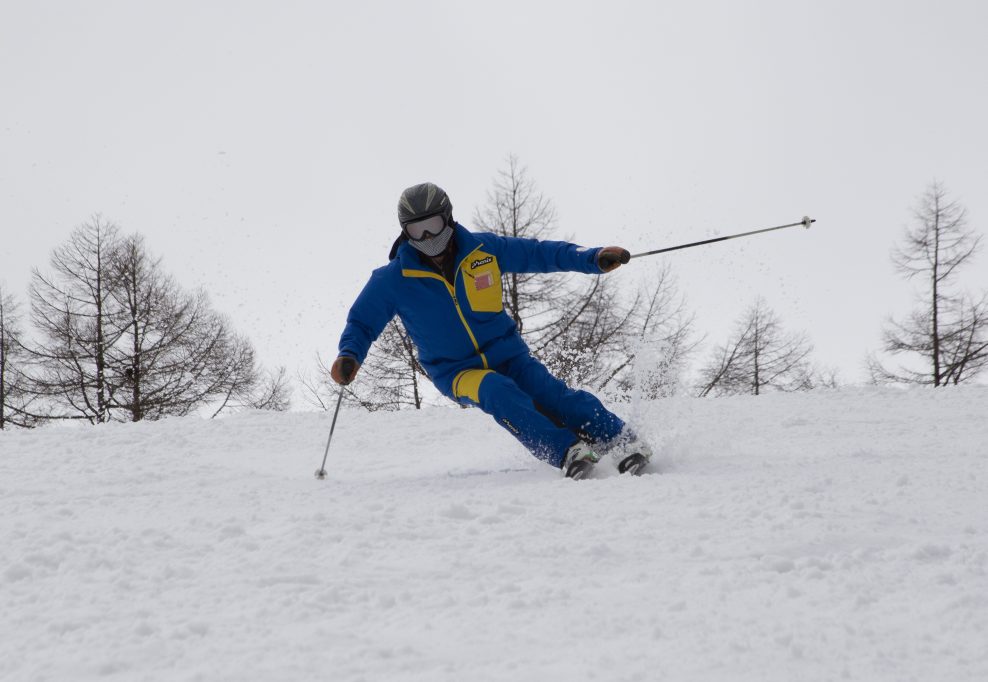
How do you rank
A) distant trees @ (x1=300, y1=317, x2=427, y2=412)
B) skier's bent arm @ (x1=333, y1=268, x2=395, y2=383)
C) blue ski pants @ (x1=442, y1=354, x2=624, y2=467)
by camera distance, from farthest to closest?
distant trees @ (x1=300, y1=317, x2=427, y2=412) → skier's bent arm @ (x1=333, y1=268, x2=395, y2=383) → blue ski pants @ (x1=442, y1=354, x2=624, y2=467)

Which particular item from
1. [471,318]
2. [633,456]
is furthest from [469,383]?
[633,456]

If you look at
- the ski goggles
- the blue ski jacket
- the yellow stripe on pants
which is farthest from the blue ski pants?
the ski goggles

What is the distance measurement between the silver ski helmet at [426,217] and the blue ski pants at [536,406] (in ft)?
2.60

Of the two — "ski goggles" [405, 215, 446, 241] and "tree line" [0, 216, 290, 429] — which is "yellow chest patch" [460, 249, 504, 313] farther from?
"tree line" [0, 216, 290, 429]

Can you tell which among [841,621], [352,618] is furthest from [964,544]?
[352,618]

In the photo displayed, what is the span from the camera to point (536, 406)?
430cm

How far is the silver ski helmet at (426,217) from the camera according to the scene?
13.6 feet

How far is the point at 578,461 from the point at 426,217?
1.63 meters

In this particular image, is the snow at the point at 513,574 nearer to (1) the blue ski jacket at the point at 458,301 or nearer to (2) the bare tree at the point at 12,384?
(1) the blue ski jacket at the point at 458,301

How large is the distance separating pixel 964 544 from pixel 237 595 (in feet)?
6.85

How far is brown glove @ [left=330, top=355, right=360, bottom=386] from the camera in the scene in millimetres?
4109

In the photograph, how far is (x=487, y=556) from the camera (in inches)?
86.0

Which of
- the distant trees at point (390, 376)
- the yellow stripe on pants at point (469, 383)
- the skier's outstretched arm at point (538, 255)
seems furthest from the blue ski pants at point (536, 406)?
the distant trees at point (390, 376)

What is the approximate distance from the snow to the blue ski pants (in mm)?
224
